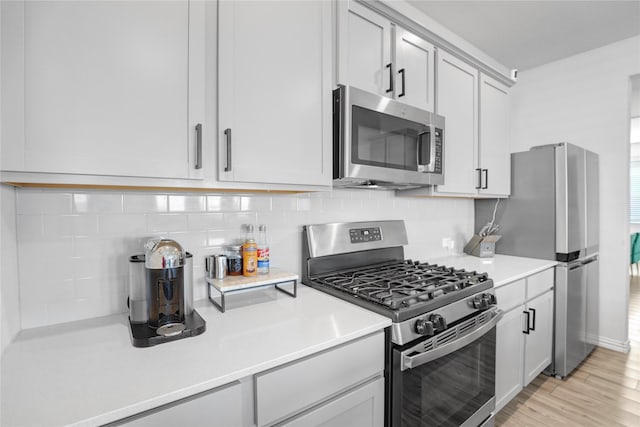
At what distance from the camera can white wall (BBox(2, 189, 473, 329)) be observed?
1.05 metres

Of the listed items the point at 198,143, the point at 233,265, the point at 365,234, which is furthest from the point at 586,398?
the point at 198,143

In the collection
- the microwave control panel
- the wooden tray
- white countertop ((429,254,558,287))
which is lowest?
white countertop ((429,254,558,287))

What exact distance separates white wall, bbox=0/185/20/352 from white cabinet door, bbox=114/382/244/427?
0.53 metres

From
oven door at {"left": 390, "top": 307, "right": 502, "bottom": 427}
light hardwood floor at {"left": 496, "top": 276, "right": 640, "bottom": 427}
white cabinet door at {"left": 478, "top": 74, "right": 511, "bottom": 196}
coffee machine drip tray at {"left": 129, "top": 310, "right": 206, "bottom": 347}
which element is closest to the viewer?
coffee machine drip tray at {"left": 129, "top": 310, "right": 206, "bottom": 347}

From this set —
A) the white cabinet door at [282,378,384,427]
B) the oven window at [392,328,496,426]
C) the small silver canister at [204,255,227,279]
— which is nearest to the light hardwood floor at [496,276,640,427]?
the oven window at [392,328,496,426]

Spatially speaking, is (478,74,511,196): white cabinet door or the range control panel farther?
(478,74,511,196): white cabinet door

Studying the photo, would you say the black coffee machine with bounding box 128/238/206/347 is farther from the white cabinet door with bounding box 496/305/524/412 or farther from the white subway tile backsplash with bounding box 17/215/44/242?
the white cabinet door with bounding box 496/305/524/412

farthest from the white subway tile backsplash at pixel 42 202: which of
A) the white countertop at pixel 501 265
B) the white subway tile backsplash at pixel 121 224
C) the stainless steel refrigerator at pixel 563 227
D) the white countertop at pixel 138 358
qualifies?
the stainless steel refrigerator at pixel 563 227

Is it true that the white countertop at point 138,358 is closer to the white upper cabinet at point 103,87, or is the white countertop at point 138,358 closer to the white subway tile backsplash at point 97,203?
the white subway tile backsplash at point 97,203

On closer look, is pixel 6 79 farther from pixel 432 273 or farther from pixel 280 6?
pixel 432 273

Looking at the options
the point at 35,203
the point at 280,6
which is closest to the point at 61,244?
the point at 35,203

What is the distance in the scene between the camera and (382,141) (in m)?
1.58

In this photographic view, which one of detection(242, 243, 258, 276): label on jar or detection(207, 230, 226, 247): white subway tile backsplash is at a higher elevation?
detection(207, 230, 226, 247): white subway tile backsplash

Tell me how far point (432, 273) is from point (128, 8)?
172 cm
